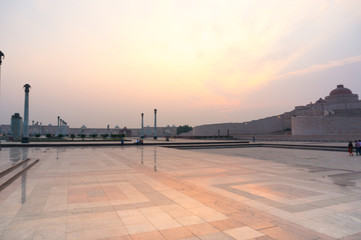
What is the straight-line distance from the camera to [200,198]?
5.98 meters

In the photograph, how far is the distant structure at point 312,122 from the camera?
46.5 meters

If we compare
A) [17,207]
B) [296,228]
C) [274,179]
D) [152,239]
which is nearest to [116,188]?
[17,207]

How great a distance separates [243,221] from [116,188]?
408 cm

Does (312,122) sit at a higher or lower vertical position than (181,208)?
higher

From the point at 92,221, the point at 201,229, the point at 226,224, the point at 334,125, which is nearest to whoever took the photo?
the point at 201,229

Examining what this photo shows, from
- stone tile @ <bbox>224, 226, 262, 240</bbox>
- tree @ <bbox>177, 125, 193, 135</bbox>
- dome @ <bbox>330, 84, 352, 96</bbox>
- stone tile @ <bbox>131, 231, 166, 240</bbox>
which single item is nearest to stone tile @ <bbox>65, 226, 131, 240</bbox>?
stone tile @ <bbox>131, 231, 166, 240</bbox>

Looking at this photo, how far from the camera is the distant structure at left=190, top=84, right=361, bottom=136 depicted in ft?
153

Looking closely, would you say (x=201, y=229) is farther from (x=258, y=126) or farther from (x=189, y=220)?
(x=258, y=126)

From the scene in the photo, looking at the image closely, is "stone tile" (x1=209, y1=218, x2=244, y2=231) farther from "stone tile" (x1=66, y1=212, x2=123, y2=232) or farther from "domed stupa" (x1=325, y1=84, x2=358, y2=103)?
"domed stupa" (x1=325, y1=84, x2=358, y2=103)

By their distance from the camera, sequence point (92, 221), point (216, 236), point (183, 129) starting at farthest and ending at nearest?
point (183, 129), point (92, 221), point (216, 236)

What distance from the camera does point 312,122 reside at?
156ft

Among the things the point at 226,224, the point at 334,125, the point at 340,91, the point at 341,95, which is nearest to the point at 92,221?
the point at 226,224

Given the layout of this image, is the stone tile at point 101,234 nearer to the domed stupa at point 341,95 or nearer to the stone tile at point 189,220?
the stone tile at point 189,220

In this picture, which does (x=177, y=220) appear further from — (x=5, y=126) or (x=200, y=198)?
(x=5, y=126)
